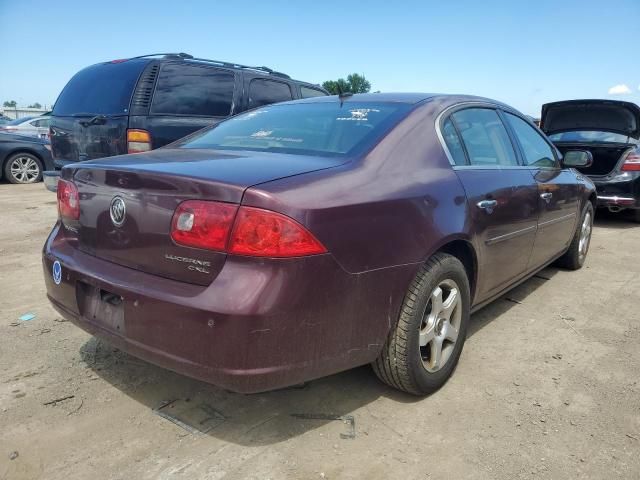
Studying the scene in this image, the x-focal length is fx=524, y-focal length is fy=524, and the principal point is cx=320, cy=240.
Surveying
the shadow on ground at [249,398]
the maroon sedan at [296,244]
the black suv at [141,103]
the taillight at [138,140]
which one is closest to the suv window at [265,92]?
the black suv at [141,103]

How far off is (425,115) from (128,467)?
2.18 meters

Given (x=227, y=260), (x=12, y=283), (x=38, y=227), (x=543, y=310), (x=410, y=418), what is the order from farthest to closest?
(x=38, y=227) < (x=12, y=283) < (x=543, y=310) < (x=410, y=418) < (x=227, y=260)

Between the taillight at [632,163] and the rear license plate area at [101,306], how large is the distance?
23.3 feet

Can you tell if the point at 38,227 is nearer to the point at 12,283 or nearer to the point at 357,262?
the point at 12,283

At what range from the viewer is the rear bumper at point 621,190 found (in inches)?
278

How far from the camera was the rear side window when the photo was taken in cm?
288

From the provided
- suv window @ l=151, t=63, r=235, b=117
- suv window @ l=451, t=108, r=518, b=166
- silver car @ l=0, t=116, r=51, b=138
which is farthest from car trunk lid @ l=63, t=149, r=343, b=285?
→ silver car @ l=0, t=116, r=51, b=138

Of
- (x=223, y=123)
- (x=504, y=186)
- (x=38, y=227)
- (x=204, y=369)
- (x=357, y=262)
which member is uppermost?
(x=223, y=123)

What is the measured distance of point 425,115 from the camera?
280 cm

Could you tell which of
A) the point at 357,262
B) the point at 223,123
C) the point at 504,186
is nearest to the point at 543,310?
the point at 504,186

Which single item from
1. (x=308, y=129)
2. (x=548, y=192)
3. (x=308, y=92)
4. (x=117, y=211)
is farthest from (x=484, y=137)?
(x=308, y=92)

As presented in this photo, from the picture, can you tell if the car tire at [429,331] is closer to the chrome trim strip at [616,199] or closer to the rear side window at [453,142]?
the rear side window at [453,142]

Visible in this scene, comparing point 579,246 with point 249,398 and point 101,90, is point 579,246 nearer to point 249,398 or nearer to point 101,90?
point 249,398

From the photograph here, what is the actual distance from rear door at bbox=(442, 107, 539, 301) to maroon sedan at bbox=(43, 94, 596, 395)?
0.7 inches
